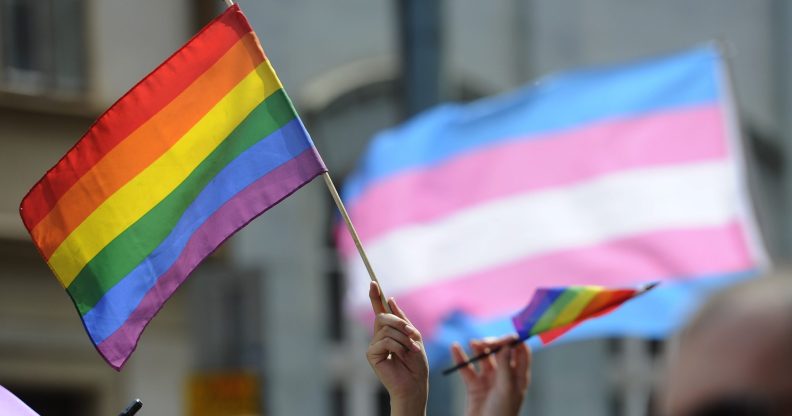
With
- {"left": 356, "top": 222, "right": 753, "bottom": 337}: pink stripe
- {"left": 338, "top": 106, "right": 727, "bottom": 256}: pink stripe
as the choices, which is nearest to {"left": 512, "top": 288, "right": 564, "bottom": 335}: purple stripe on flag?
{"left": 356, "top": 222, "right": 753, "bottom": 337}: pink stripe

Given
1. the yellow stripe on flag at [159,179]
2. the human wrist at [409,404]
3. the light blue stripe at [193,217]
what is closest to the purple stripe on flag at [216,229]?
the light blue stripe at [193,217]

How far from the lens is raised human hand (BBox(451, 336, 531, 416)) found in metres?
3.09

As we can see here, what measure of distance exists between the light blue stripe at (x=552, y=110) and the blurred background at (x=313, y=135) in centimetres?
61

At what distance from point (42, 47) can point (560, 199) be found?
141 inches

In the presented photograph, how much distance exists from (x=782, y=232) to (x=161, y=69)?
11.9 meters

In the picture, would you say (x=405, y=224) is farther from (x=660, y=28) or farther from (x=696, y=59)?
(x=660, y=28)

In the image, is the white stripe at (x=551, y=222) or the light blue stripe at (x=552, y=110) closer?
the white stripe at (x=551, y=222)

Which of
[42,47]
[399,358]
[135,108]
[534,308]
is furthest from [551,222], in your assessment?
[399,358]

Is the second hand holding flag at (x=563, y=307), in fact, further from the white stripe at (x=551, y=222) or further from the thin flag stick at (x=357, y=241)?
the white stripe at (x=551, y=222)

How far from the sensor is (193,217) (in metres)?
3.69

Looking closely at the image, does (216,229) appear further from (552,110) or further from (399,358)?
(552,110)

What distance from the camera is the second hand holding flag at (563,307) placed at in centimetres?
367

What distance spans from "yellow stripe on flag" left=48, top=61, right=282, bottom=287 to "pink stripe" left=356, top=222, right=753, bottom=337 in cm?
498

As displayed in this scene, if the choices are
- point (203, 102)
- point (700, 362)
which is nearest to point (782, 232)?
point (203, 102)
